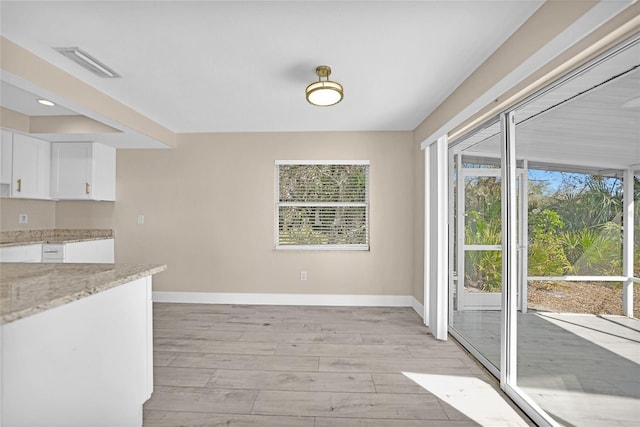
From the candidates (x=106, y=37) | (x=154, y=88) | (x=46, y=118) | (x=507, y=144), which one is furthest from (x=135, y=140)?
(x=507, y=144)

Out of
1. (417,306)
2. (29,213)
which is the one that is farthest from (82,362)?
(29,213)

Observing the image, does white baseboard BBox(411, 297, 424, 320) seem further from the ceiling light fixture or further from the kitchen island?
the kitchen island

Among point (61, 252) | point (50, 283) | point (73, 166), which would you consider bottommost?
point (61, 252)

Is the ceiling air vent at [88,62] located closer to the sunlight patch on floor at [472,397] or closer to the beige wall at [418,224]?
the beige wall at [418,224]

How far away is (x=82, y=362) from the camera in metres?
1.42

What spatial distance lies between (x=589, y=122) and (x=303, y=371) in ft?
8.52

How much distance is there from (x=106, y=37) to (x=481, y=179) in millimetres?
3155

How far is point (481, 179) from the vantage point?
9.61ft

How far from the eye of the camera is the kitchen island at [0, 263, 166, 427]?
114cm

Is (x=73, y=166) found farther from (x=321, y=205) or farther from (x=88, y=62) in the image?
(x=321, y=205)

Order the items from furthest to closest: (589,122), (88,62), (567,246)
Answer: (88,62), (567,246), (589,122)

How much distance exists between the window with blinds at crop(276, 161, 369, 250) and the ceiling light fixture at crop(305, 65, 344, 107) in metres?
1.83

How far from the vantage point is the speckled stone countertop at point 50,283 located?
110cm

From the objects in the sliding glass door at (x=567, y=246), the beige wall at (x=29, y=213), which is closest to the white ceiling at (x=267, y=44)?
the sliding glass door at (x=567, y=246)
